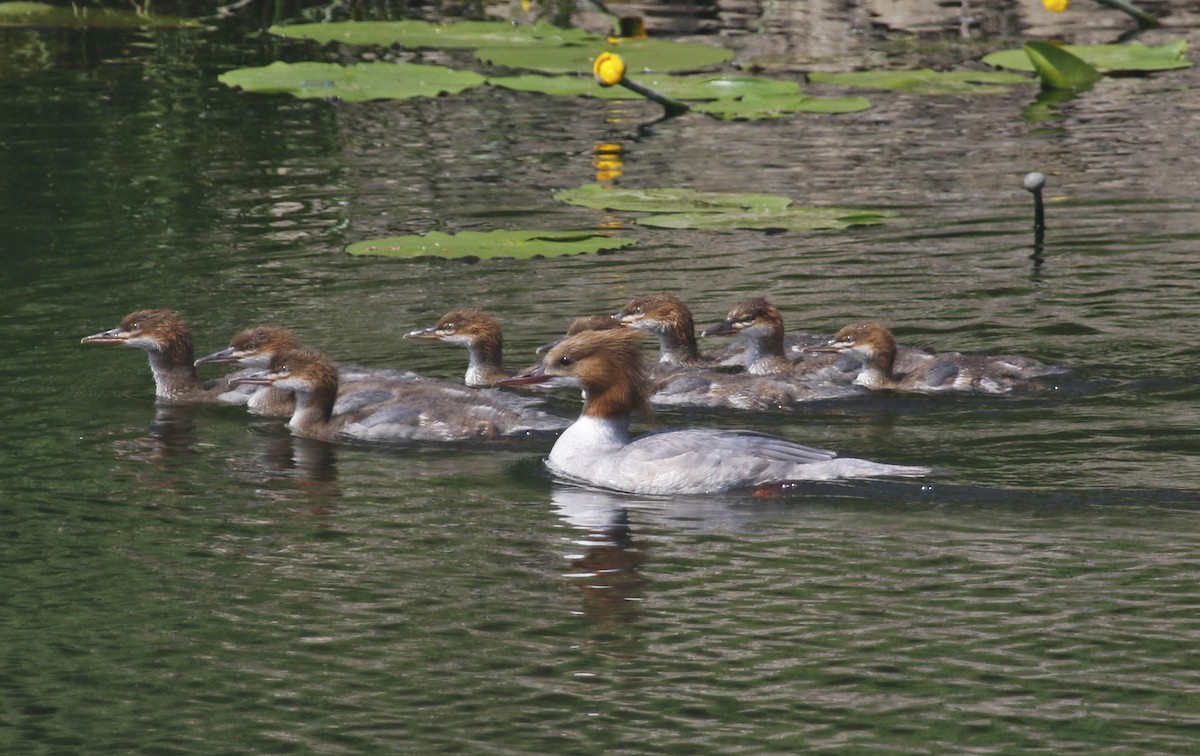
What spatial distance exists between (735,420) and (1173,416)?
222cm

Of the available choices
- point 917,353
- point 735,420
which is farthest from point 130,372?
point 917,353

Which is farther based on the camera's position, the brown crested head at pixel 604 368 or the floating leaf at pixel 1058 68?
the floating leaf at pixel 1058 68

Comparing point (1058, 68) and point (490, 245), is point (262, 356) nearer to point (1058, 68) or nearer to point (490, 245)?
point (490, 245)

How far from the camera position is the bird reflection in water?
23.8 ft

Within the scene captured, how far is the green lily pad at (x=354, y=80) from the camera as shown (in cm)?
1731

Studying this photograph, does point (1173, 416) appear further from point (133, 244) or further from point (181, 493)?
point (133, 244)

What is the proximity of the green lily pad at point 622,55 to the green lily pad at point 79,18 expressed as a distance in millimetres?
4562

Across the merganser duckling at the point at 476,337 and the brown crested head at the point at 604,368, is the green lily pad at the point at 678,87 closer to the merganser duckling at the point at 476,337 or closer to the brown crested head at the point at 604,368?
the merganser duckling at the point at 476,337

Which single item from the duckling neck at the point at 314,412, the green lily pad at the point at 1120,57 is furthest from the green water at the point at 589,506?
the green lily pad at the point at 1120,57

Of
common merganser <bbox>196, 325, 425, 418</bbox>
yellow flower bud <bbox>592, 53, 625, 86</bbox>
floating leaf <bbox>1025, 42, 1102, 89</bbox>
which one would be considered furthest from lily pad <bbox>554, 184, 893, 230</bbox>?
floating leaf <bbox>1025, 42, 1102, 89</bbox>

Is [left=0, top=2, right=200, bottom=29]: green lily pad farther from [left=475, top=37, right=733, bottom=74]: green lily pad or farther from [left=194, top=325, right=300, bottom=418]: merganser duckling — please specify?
[left=194, top=325, right=300, bottom=418]: merganser duckling

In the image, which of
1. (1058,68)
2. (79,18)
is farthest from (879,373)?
(79,18)

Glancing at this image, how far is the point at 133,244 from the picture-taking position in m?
13.7

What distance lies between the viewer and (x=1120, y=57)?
18938 millimetres
